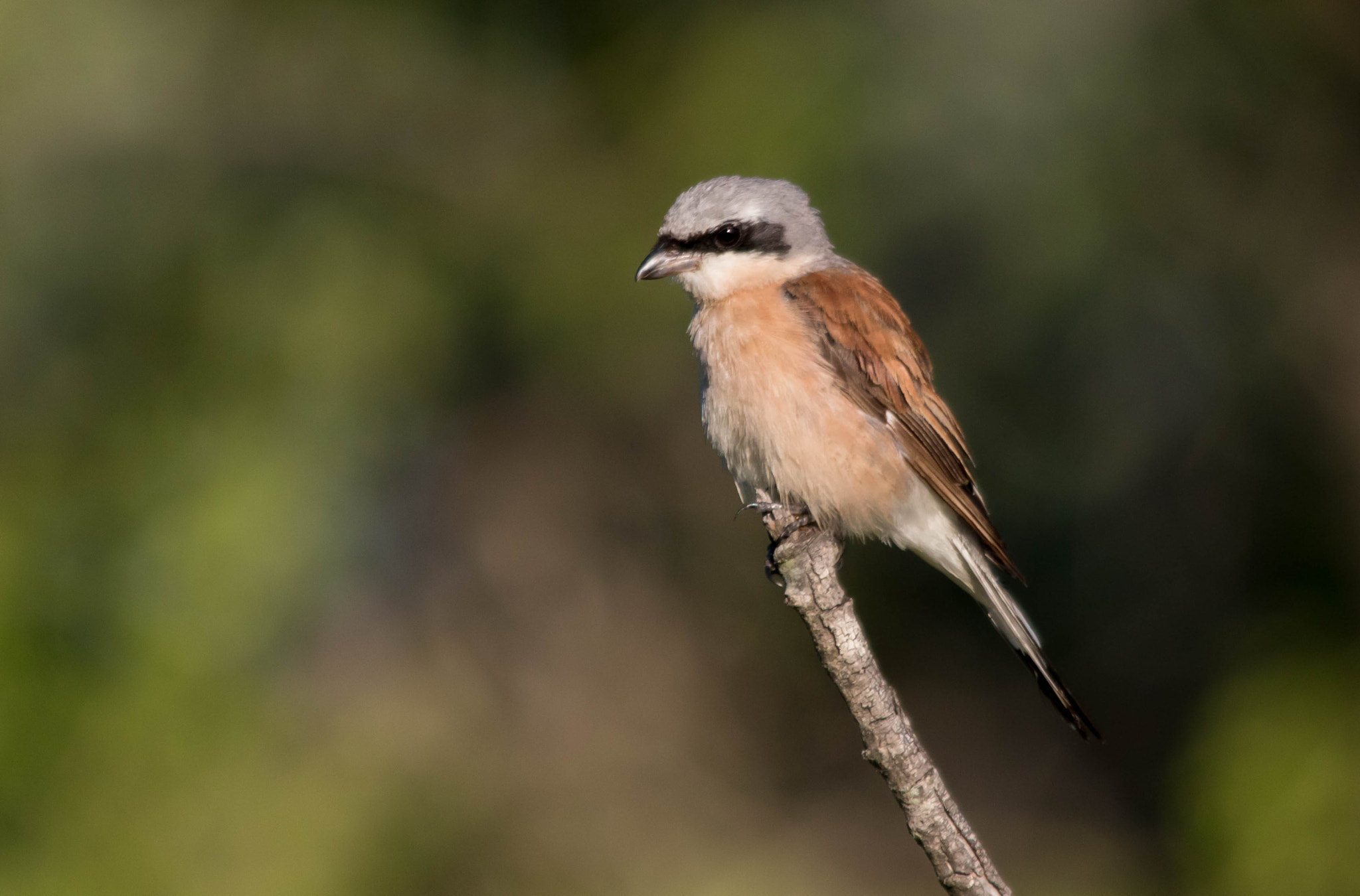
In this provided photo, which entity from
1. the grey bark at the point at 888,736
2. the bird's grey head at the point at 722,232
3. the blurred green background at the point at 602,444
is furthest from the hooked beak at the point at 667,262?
the blurred green background at the point at 602,444

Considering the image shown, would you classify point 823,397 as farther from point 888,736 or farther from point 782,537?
point 888,736

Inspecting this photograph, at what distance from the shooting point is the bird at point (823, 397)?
3084 mm

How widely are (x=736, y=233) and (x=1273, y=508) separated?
3764mm

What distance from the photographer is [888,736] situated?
2203mm

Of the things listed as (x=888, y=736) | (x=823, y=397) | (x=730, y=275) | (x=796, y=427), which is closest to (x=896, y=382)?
(x=823, y=397)

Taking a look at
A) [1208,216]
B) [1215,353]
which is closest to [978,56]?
[1208,216]

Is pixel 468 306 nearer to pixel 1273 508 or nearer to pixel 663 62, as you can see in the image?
pixel 663 62

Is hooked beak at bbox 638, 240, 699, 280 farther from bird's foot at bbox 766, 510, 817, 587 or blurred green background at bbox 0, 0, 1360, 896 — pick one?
blurred green background at bbox 0, 0, 1360, 896

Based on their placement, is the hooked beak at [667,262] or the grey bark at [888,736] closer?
the grey bark at [888,736]

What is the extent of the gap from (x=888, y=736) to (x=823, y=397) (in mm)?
1154

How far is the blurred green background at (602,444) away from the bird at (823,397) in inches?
101

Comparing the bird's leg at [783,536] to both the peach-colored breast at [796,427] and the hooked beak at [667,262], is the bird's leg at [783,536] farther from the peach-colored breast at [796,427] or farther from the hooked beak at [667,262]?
the hooked beak at [667,262]

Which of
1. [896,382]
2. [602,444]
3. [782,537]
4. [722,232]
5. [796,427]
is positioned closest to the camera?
[782,537]

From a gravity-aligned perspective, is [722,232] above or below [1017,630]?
above
